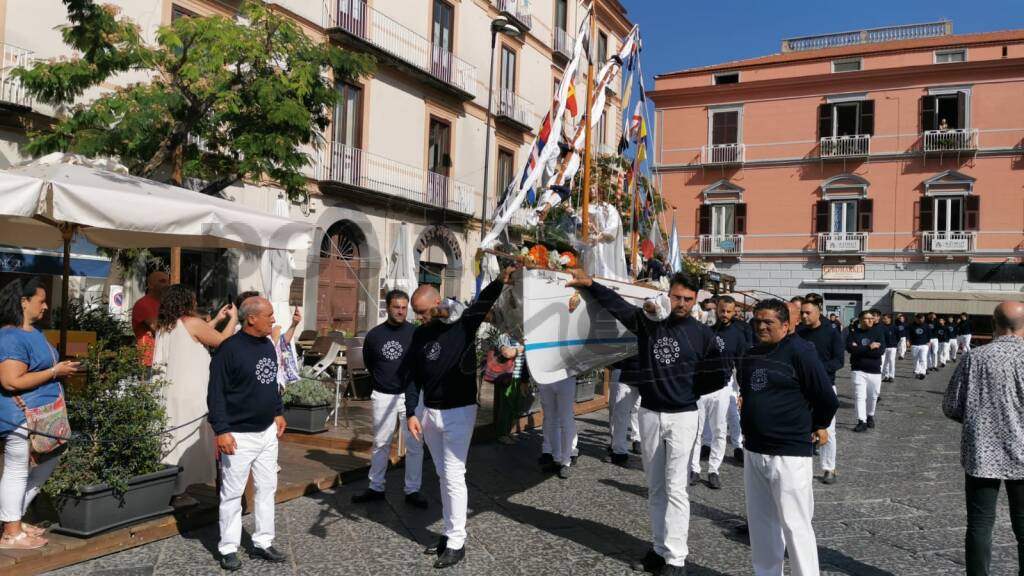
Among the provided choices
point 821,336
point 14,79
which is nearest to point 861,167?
point 821,336

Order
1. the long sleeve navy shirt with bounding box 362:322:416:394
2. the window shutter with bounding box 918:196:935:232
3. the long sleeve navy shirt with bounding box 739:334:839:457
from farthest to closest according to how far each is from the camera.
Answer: the window shutter with bounding box 918:196:935:232 → the long sleeve navy shirt with bounding box 362:322:416:394 → the long sleeve navy shirt with bounding box 739:334:839:457

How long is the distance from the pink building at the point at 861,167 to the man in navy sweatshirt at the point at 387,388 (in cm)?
2934

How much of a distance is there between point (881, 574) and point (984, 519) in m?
0.91

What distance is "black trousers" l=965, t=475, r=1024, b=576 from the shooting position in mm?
4578

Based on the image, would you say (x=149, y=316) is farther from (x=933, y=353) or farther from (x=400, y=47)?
(x=933, y=353)

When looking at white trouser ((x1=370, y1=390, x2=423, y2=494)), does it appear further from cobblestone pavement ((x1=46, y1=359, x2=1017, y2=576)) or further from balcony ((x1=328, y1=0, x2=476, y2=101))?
balcony ((x1=328, y1=0, x2=476, y2=101))

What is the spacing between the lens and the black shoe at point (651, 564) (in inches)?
203

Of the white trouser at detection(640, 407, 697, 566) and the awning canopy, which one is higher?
the awning canopy

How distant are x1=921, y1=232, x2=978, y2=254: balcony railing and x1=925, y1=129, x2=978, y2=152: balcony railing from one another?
332 cm

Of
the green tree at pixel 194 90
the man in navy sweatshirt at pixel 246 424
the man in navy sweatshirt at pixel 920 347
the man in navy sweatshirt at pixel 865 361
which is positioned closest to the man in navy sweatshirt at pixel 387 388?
the man in navy sweatshirt at pixel 246 424

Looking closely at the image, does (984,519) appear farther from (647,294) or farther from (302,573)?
(302,573)


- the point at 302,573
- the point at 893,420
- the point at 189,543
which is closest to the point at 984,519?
the point at 302,573

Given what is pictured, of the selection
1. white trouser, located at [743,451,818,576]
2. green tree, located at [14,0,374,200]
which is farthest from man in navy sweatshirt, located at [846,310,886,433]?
green tree, located at [14,0,374,200]

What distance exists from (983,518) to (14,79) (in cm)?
1279
